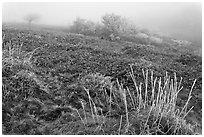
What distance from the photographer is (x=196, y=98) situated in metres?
8.29

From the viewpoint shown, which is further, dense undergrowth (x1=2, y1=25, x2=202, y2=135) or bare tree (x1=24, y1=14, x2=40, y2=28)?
bare tree (x1=24, y1=14, x2=40, y2=28)

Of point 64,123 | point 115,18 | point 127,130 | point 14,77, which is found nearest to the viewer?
point 127,130

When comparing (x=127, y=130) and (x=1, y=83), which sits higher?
(x=1, y=83)

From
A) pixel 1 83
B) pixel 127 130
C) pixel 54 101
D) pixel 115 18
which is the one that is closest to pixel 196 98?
pixel 127 130

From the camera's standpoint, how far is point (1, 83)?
701 cm

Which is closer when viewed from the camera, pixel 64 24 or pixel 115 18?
pixel 115 18

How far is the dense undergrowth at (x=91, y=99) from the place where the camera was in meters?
6.14

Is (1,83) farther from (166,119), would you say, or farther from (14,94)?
(166,119)

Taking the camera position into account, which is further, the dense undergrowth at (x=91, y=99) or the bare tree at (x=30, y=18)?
the bare tree at (x=30, y=18)

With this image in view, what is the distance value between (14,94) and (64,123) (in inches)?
59.6

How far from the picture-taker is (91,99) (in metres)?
5.48

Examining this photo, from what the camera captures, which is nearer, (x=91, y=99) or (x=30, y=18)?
(x=91, y=99)

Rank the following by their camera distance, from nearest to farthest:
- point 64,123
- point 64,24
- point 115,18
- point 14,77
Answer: point 64,123 → point 14,77 → point 115,18 → point 64,24

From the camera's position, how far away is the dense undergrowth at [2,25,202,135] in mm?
6145
